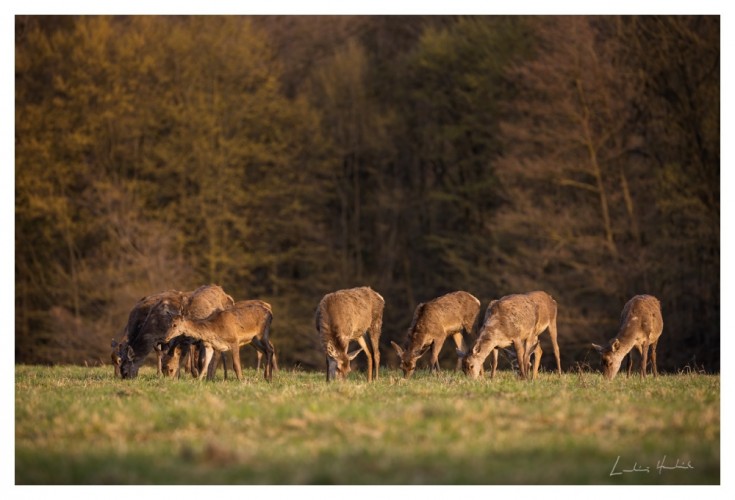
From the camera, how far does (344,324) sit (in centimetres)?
1962

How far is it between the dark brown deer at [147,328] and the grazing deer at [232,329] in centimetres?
99

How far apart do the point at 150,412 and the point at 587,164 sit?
26.0 meters

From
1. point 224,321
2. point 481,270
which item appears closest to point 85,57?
point 481,270

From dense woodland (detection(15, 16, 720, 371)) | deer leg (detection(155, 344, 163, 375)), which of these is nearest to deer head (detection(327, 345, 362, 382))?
deer leg (detection(155, 344, 163, 375))

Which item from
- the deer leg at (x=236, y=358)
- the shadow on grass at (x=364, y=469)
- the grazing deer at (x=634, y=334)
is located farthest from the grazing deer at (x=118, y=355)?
the shadow on grass at (x=364, y=469)

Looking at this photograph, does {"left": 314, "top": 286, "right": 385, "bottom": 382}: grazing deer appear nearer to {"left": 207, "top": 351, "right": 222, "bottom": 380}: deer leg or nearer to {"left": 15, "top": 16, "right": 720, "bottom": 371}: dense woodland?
{"left": 207, "top": 351, "right": 222, "bottom": 380}: deer leg

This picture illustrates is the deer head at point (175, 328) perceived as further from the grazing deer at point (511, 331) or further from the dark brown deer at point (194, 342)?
the grazing deer at point (511, 331)

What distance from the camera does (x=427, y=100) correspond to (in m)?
45.6

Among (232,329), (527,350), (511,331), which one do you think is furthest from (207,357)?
(527,350)

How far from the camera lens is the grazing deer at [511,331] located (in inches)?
761

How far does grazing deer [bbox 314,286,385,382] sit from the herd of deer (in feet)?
0.06
